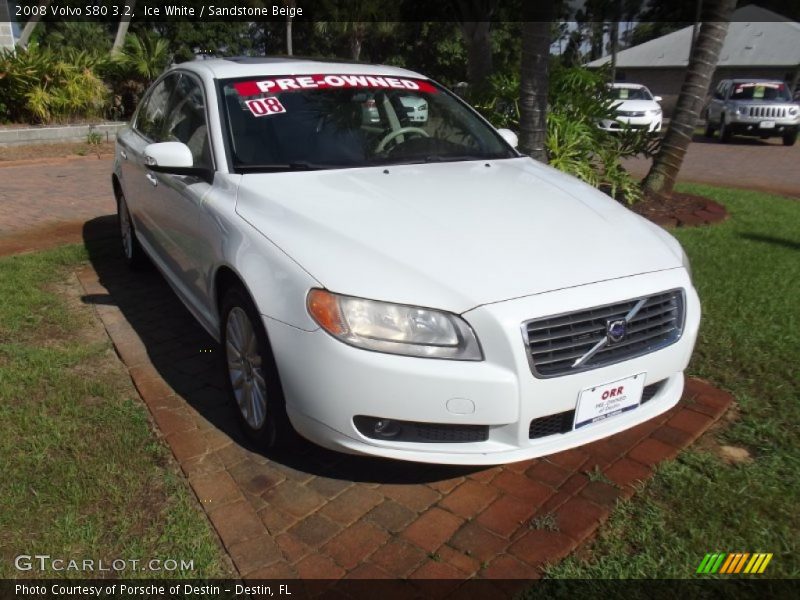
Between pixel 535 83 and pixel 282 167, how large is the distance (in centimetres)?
431

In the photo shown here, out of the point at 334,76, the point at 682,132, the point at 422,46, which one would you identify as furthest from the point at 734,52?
the point at 334,76

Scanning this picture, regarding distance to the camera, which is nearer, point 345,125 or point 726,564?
point 726,564

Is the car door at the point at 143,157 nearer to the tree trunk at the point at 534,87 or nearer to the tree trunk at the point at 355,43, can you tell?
the tree trunk at the point at 534,87

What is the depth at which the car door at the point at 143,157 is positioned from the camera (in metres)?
4.48

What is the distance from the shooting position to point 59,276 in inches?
217

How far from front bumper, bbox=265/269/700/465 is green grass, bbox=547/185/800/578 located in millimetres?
411

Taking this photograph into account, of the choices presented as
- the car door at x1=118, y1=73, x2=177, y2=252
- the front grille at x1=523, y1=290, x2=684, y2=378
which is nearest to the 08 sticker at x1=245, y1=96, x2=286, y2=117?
the car door at x1=118, y1=73, x2=177, y2=252

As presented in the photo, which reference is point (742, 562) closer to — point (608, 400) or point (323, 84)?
point (608, 400)

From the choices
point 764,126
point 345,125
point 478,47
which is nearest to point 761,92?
point 764,126

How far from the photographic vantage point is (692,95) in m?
7.31

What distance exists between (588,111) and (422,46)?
3347 cm

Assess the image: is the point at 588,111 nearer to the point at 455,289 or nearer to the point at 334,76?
the point at 334,76

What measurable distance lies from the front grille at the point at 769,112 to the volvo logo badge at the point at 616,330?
1909 centimetres

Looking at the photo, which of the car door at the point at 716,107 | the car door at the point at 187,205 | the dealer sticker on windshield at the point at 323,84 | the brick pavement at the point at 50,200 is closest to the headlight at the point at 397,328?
the car door at the point at 187,205
